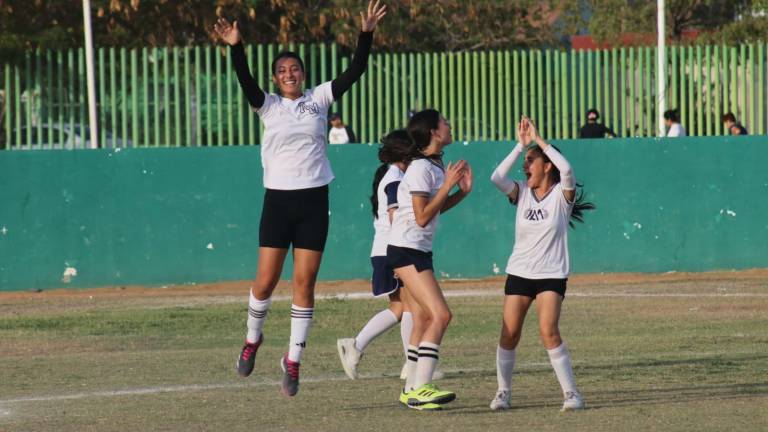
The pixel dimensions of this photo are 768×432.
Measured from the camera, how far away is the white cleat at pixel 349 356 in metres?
11.2

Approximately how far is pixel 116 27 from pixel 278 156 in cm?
2117

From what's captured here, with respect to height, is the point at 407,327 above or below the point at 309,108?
below

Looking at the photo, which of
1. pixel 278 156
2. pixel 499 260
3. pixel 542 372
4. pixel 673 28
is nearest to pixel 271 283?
pixel 278 156

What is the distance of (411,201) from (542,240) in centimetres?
81

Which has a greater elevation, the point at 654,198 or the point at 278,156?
the point at 278,156

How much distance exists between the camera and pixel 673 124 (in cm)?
2172

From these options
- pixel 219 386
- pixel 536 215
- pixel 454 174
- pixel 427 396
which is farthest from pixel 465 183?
pixel 219 386

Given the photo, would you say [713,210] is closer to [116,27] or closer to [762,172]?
[762,172]

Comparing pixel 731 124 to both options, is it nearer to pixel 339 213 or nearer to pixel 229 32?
pixel 339 213

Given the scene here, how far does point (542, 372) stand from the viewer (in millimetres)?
11430

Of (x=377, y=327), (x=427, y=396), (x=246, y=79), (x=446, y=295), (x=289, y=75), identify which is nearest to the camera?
(x=427, y=396)

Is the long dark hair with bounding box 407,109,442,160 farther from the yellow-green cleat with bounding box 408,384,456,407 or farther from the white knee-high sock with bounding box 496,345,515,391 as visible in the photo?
the yellow-green cleat with bounding box 408,384,456,407

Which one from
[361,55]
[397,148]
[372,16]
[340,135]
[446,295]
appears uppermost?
[372,16]

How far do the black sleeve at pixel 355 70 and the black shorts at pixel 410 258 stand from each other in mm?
1168
